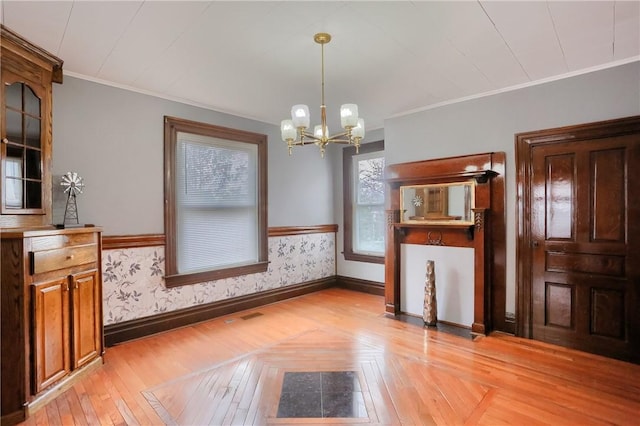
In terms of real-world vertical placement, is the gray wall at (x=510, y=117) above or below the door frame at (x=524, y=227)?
above

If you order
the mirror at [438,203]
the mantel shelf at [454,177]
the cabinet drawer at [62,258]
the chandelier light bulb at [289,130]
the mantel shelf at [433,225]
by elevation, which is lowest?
the cabinet drawer at [62,258]

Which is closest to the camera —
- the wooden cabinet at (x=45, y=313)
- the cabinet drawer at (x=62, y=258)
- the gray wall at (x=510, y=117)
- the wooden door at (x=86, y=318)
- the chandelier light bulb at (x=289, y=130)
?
the wooden cabinet at (x=45, y=313)

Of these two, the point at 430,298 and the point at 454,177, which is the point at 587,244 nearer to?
the point at 454,177

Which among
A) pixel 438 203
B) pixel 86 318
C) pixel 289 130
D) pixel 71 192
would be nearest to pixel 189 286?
pixel 86 318

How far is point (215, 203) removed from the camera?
12.9 ft

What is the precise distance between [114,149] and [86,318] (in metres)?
1.56

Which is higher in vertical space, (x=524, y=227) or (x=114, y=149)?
(x=114, y=149)

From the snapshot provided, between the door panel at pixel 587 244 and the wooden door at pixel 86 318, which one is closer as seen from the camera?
the wooden door at pixel 86 318

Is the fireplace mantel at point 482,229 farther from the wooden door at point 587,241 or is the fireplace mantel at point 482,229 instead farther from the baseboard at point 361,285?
the baseboard at point 361,285

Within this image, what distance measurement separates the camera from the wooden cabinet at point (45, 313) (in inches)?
79.0

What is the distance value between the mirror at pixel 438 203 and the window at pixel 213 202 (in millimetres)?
1866

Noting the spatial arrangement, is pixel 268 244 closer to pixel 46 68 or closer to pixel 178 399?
pixel 178 399

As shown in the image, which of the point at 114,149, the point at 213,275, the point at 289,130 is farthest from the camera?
the point at 213,275

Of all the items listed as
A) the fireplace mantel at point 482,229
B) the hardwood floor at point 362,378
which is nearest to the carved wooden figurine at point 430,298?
the hardwood floor at point 362,378
